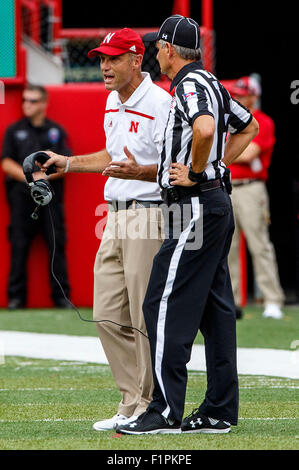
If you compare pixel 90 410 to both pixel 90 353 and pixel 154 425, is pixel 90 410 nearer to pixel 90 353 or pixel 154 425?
pixel 154 425

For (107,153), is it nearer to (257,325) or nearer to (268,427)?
(268,427)

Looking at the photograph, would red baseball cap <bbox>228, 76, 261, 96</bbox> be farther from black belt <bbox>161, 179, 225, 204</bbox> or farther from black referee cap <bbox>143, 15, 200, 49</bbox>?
black belt <bbox>161, 179, 225, 204</bbox>

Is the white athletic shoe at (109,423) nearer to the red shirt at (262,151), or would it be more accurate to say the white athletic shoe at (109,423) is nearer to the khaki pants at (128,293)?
the khaki pants at (128,293)

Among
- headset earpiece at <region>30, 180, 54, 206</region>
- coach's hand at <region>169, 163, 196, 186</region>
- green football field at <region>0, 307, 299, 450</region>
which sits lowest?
green football field at <region>0, 307, 299, 450</region>

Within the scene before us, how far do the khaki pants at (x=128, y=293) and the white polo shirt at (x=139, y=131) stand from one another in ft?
0.34

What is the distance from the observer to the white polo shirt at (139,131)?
525 centimetres

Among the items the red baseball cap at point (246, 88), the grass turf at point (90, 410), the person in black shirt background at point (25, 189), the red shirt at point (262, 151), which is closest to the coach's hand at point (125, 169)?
the grass turf at point (90, 410)

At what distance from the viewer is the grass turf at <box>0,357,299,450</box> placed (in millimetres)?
4684

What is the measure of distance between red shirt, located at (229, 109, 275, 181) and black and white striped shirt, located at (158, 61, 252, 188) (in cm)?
538

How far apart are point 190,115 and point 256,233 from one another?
19.4 ft

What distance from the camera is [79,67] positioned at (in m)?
13.1

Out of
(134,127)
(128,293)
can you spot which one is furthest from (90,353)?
(134,127)

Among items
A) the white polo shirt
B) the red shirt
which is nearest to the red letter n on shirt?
the white polo shirt

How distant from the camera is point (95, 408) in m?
5.88
